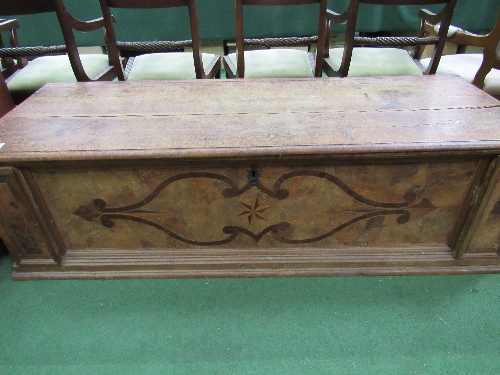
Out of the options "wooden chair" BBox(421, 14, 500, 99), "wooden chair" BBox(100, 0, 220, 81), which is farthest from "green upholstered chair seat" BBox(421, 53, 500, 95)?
"wooden chair" BBox(100, 0, 220, 81)

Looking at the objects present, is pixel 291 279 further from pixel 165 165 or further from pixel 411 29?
pixel 411 29

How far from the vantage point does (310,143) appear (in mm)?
975

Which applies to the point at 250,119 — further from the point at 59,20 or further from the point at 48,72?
the point at 48,72

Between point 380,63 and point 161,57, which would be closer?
point 380,63

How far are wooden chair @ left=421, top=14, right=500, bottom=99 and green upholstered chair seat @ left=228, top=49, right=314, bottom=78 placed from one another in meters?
0.65

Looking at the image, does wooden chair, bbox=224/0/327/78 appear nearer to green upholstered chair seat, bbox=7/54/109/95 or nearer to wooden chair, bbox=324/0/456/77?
wooden chair, bbox=324/0/456/77

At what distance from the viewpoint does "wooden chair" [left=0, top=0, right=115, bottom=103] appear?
4.69ft

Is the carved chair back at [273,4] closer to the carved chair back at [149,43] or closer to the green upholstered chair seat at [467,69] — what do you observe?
the carved chair back at [149,43]

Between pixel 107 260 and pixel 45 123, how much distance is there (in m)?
0.51

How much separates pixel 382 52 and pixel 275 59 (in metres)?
0.59

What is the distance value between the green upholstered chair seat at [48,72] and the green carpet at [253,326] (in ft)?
3.21

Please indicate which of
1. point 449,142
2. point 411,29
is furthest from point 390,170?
point 411,29

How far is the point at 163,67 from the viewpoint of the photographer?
183 centimetres

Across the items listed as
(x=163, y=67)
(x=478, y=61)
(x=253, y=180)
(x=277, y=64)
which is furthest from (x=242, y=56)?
(x=478, y=61)
